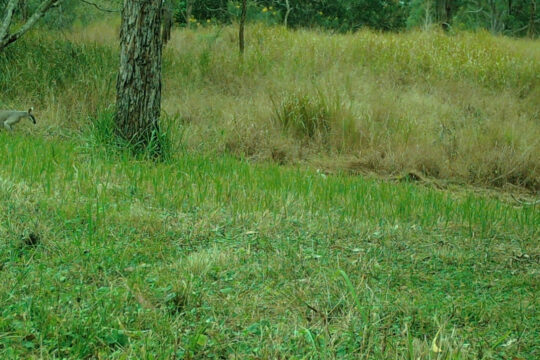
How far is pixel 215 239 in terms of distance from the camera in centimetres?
405

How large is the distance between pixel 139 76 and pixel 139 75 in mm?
11

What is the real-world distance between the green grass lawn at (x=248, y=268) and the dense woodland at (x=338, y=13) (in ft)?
32.7

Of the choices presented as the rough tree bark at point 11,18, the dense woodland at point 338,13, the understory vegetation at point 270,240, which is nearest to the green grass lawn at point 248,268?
the understory vegetation at point 270,240

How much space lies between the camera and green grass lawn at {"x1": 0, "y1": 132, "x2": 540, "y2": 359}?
264 cm

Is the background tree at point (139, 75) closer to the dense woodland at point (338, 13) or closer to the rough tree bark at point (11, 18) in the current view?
the rough tree bark at point (11, 18)

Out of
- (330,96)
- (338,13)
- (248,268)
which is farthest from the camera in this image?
(338,13)

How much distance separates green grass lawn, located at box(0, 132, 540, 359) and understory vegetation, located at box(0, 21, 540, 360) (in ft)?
0.04

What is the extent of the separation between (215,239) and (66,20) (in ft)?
45.2

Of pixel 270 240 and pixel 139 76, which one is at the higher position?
pixel 139 76

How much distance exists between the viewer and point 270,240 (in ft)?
13.4

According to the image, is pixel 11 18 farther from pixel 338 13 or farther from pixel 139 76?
pixel 338 13

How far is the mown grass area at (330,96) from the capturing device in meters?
8.83

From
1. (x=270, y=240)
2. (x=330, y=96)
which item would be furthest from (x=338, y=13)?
(x=270, y=240)

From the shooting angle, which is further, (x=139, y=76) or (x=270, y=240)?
(x=139, y=76)
